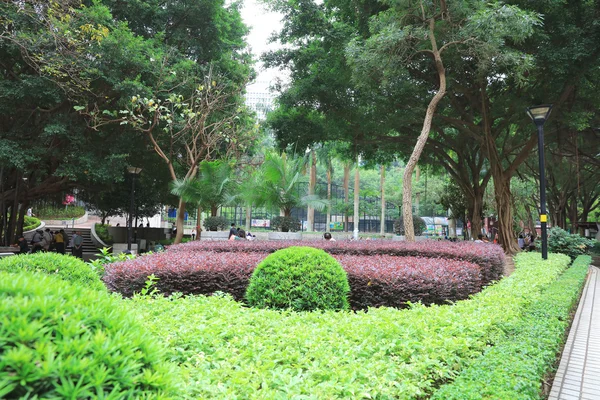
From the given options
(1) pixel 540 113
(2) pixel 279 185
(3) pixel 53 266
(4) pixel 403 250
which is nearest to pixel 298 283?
(3) pixel 53 266

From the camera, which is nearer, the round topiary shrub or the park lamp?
the round topiary shrub

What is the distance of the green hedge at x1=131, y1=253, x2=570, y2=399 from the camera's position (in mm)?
2332

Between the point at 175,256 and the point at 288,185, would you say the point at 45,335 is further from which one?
the point at 288,185

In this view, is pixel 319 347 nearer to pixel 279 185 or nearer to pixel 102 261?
pixel 102 261

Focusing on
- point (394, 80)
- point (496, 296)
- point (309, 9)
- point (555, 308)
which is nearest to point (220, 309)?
point (496, 296)

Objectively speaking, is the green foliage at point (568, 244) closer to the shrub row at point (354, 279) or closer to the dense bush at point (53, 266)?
the shrub row at point (354, 279)

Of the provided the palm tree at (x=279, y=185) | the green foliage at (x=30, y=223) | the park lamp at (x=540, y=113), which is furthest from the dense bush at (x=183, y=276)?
the green foliage at (x=30, y=223)

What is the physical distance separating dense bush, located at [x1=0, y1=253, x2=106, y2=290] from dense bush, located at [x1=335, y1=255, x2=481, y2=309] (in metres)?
3.57

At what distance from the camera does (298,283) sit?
5.16 m

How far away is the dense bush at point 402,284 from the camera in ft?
19.5

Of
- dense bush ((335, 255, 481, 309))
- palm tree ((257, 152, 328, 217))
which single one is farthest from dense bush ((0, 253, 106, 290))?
palm tree ((257, 152, 328, 217))

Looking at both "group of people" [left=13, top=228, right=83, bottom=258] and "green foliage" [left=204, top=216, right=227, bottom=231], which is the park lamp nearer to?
"green foliage" [left=204, top=216, right=227, bottom=231]

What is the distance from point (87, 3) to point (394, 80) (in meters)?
11.7

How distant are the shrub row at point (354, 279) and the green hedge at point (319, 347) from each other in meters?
1.30
